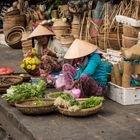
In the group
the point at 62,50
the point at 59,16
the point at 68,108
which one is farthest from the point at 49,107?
the point at 59,16

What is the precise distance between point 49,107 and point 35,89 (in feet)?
2.15

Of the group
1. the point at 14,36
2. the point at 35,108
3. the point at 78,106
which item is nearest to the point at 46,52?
the point at 35,108

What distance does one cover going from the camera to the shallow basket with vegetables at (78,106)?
545 centimetres

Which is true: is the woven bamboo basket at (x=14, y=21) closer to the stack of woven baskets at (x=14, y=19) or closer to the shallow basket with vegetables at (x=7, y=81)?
the stack of woven baskets at (x=14, y=19)

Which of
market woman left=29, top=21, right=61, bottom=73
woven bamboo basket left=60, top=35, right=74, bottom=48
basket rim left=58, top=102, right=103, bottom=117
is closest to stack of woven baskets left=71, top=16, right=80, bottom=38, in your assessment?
woven bamboo basket left=60, top=35, right=74, bottom=48

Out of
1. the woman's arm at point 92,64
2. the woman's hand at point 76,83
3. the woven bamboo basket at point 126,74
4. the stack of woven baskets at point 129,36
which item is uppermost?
the stack of woven baskets at point 129,36

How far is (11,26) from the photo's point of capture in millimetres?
12508

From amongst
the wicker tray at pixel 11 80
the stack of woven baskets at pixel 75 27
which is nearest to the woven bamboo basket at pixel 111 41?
the stack of woven baskets at pixel 75 27

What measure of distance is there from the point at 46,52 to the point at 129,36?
1383 mm

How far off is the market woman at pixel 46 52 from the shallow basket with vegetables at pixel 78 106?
1.77 metres

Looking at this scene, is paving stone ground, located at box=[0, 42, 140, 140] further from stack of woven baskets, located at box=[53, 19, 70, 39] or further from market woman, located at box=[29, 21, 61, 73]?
stack of woven baskets, located at box=[53, 19, 70, 39]

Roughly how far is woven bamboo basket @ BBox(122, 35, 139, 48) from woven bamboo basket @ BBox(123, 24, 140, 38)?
58 mm

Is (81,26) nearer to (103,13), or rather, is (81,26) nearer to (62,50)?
(103,13)

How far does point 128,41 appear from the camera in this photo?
24.2ft
